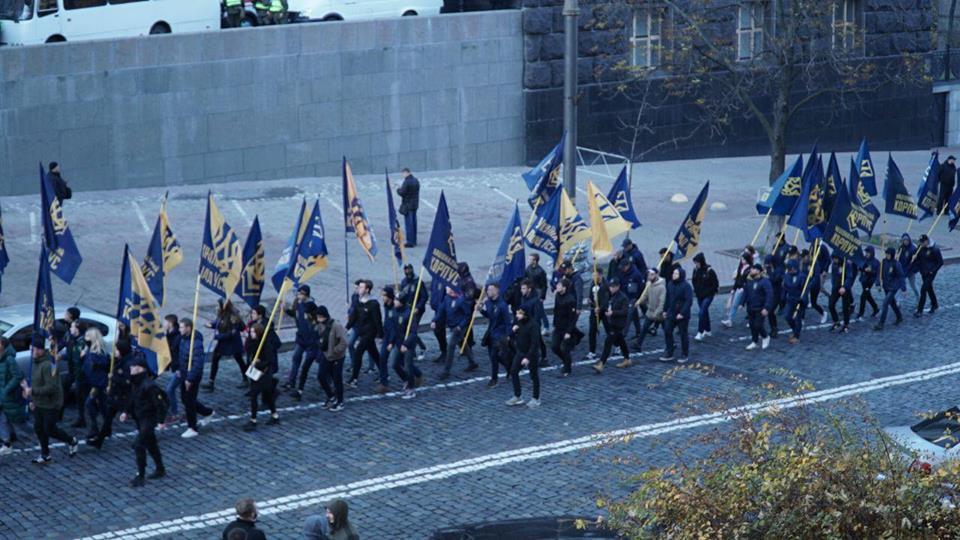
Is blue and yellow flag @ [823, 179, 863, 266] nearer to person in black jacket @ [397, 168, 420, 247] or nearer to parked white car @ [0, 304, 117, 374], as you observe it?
person in black jacket @ [397, 168, 420, 247]

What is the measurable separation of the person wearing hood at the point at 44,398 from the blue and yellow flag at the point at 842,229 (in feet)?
37.2

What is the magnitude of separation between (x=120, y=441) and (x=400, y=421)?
3122 mm

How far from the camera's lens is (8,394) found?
1555 centimetres

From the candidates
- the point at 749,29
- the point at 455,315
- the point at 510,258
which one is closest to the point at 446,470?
the point at 455,315

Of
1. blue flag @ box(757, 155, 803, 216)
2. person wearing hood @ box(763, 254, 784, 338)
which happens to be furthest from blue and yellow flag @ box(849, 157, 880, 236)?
person wearing hood @ box(763, 254, 784, 338)

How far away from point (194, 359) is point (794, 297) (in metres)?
8.78

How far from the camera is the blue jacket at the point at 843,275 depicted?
21750mm

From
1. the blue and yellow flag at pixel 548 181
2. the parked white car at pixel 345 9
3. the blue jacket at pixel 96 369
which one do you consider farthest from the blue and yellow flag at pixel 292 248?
the parked white car at pixel 345 9

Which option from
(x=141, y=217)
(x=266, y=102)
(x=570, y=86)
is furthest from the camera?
(x=266, y=102)

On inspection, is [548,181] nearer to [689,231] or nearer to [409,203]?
[689,231]

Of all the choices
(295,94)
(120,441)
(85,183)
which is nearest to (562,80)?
(295,94)

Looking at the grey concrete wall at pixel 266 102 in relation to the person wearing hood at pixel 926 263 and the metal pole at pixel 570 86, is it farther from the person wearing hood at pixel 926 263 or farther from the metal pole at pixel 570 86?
the person wearing hood at pixel 926 263

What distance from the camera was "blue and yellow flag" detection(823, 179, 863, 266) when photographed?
21.5 meters

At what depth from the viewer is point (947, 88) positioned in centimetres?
4203
